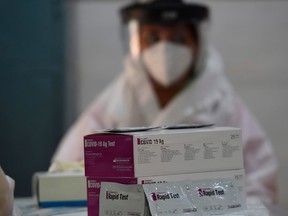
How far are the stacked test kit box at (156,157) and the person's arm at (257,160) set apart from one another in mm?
787

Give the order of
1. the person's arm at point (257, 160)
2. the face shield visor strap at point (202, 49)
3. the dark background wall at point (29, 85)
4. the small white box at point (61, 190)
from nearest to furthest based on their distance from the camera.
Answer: the small white box at point (61, 190) < the person's arm at point (257, 160) < the face shield visor strap at point (202, 49) < the dark background wall at point (29, 85)

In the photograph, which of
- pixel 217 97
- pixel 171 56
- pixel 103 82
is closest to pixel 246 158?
pixel 217 97

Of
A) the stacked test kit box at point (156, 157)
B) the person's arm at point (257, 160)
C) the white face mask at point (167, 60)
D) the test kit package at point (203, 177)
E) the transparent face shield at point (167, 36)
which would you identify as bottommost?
the person's arm at point (257, 160)

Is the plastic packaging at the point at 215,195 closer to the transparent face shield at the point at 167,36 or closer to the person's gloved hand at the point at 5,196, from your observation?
the person's gloved hand at the point at 5,196

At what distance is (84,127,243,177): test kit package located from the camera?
0.80 meters

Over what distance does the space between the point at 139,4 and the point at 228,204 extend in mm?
998

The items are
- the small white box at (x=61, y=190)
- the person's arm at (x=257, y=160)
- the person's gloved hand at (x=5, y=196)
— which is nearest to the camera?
the person's gloved hand at (x=5, y=196)

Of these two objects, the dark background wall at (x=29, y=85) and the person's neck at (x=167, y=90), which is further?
the dark background wall at (x=29, y=85)

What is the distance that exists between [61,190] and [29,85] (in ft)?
3.44

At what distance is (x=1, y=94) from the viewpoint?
2.02 meters

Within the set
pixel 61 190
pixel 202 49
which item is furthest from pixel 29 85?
pixel 61 190

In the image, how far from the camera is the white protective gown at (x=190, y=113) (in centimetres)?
169

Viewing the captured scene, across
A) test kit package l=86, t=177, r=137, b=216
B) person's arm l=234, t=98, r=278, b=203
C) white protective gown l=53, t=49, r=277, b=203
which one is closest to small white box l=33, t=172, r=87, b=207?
test kit package l=86, t=177, r=137, b=216

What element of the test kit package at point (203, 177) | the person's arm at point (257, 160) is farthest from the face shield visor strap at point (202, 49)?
the test kit package at point (203, 177)
